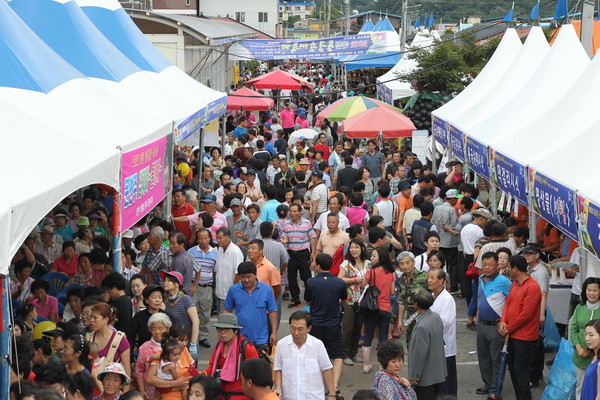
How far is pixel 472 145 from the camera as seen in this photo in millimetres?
13953

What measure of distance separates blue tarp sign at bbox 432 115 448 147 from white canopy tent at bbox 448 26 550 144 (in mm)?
1050

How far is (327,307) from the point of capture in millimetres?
9156

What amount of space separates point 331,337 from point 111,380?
9.63ft

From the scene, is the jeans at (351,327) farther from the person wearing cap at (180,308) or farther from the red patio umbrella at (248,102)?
the red patio umbrella at (248,102)

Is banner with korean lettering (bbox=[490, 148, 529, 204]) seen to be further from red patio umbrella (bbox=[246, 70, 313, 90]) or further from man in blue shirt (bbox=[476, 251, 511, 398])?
red patio umbrella (bbox=[246, 70, 313, 90])

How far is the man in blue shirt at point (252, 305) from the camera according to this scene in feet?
28.7

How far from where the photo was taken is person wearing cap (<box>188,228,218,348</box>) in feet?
35.2

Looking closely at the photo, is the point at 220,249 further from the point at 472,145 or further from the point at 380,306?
the point at 472,145

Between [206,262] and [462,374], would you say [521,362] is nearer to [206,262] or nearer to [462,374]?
[462,374]

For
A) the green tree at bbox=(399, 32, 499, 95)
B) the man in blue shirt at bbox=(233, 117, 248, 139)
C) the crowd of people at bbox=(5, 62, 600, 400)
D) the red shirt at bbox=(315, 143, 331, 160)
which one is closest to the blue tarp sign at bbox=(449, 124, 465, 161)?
the crowd of people at bbox=(5, 62, 600, 400)

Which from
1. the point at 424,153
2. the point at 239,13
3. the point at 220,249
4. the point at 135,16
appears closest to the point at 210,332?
the point at 220,249

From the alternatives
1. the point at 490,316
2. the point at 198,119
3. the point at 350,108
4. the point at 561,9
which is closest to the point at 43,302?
the point at 490,316

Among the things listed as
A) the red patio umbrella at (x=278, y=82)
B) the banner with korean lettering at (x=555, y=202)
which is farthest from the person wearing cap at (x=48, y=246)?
the red patio umbrella at (x=278, y=82)

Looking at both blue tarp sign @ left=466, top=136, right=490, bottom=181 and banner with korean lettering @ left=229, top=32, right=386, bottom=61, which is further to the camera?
banner with korean lettering @ left=229, top=32, right=386, bottom=61
